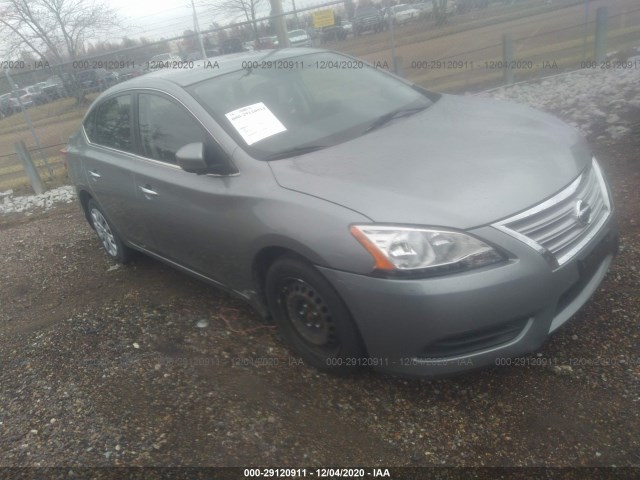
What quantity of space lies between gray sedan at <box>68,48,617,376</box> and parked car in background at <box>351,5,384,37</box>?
5.58 m

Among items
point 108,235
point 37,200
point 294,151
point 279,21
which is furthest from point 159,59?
point 294,151

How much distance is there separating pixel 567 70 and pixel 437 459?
30.2 ft

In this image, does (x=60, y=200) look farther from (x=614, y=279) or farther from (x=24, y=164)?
(x=614, y=279)

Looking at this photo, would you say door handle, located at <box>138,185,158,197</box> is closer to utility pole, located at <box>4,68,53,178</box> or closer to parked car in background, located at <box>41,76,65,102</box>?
utility pole, located at <box>4,68,53,178</box>

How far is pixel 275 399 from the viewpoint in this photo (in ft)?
10.1

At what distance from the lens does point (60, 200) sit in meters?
8.57

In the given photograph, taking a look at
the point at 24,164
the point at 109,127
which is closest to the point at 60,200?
the point at 24,164

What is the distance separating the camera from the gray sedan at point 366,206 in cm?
256

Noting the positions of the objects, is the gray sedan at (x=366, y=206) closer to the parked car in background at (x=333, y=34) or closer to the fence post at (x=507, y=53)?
the parked car in background at (x=333, y=34)

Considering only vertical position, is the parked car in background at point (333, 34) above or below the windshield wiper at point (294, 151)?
above

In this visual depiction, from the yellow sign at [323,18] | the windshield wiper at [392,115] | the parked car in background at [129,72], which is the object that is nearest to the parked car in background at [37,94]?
the parked car in background at [129,72]

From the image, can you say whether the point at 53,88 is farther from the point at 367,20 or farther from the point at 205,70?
the point at 205,70

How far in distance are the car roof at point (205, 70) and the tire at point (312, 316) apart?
63.5 inches

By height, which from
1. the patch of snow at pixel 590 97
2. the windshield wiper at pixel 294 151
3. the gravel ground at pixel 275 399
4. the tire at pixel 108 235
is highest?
the windshield wiper at pixel 294 151
